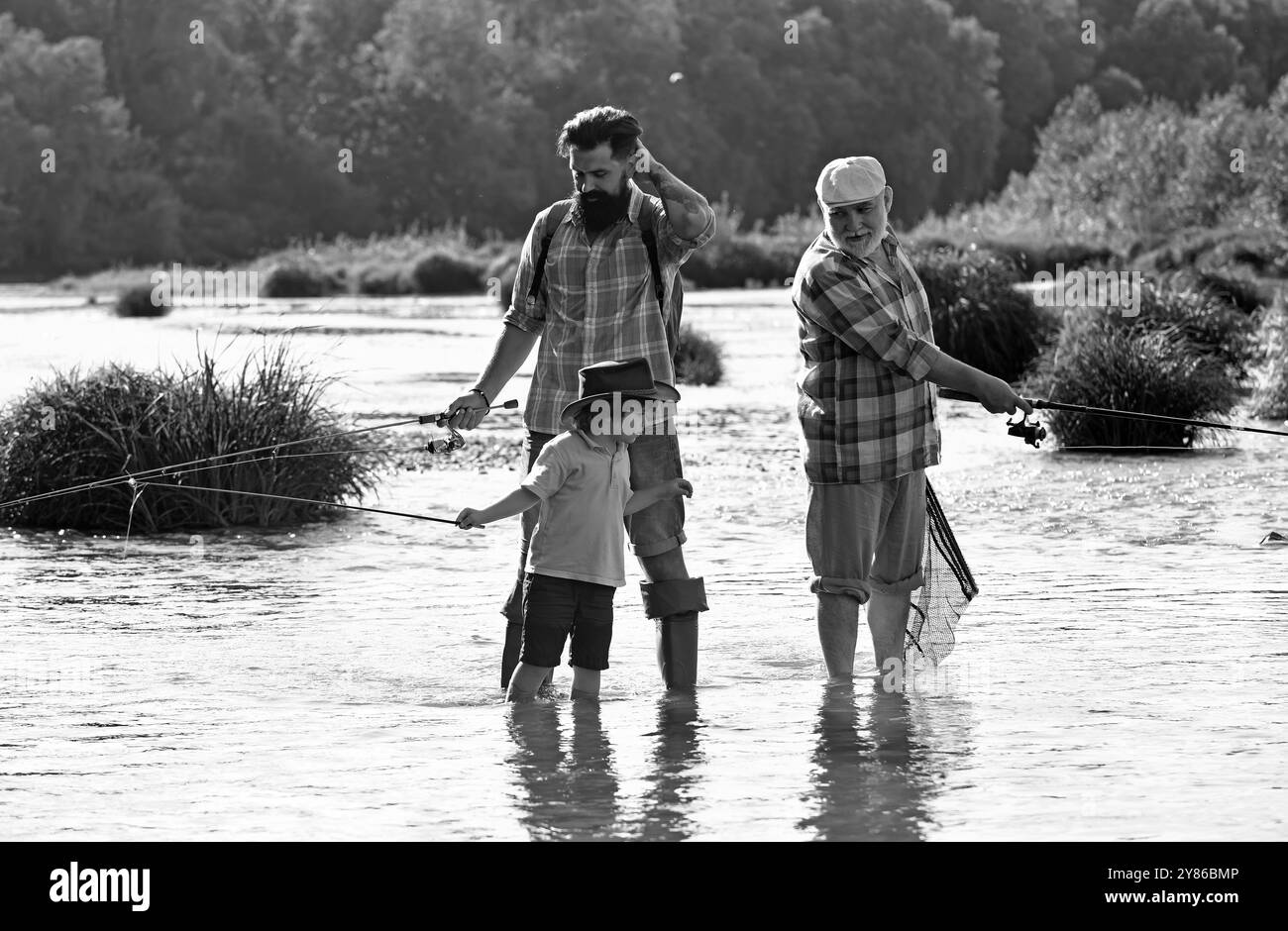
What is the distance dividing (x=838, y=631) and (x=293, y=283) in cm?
4705

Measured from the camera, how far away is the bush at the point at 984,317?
21.0m

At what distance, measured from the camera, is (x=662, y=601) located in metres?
6.42

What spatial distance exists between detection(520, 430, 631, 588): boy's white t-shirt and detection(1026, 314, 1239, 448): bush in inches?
362

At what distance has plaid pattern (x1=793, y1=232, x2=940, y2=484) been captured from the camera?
6.14 meters

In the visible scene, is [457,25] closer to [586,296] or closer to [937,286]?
[937,286]

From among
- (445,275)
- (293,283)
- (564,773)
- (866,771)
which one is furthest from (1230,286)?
(293,283)

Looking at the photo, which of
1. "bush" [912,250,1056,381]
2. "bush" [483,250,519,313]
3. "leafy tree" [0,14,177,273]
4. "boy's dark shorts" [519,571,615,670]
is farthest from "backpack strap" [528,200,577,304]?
"leafy tree" [0,14,177,273]

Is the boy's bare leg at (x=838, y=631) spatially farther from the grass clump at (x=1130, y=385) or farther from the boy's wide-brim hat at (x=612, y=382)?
the grass clump at (x=1130, y=385)

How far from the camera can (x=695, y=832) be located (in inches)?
197

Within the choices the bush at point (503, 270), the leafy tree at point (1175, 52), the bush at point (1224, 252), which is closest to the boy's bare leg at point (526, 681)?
the bush at point (1224, 252)

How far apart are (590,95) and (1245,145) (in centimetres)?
4067

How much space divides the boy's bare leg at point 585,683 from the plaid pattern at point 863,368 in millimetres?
902

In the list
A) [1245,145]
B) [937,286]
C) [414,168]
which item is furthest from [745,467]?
[414,168]

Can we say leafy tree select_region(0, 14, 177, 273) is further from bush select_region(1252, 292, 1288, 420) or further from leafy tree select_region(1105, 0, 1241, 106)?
bush select_region(1252, 292, 1288, 420)
